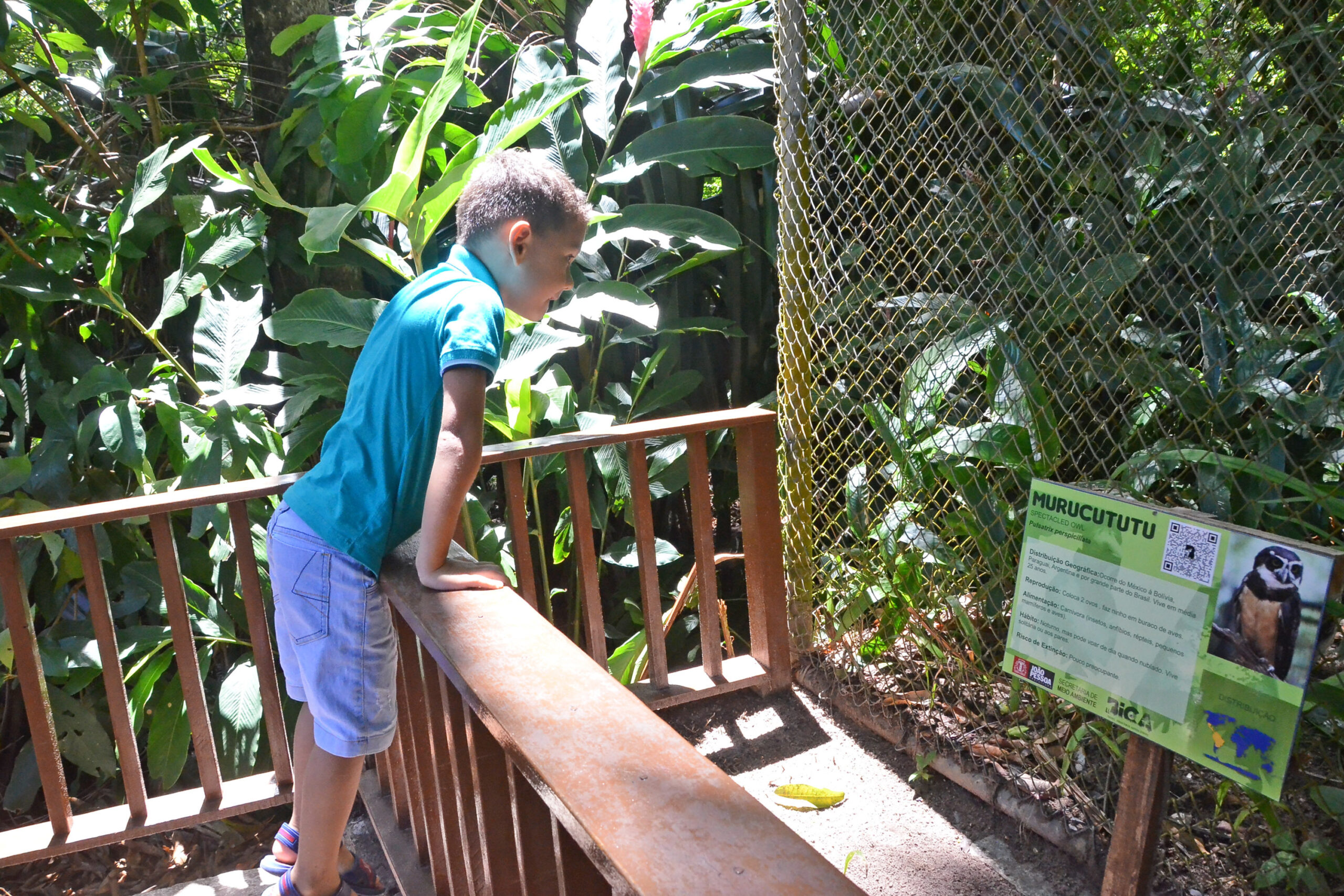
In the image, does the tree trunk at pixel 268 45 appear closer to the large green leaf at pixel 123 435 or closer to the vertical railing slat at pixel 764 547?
the large green leaf at pixel 123 435

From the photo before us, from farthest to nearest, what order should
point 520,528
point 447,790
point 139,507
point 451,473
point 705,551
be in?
point 705,551 → point 520,528 → point 139,507 → point 447,790 → point 451,473

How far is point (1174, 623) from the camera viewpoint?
4.25ft

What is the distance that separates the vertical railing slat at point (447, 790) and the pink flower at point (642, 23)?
2.09 meters

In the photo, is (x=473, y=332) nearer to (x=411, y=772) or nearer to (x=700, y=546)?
(x=411, y=772)

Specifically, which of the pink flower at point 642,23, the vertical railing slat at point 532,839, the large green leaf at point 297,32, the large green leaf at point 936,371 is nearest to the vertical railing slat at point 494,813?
the vertical railing slat at point 532,839

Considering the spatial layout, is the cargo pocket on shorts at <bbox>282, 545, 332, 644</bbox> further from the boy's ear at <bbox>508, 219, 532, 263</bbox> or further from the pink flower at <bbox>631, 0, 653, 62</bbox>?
the pink flower at <bbox>631, 0, 653, 62</bbox>

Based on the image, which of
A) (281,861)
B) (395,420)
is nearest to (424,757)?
(281,861)

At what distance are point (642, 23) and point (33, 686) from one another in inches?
91.7

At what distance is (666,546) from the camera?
3.20 meters

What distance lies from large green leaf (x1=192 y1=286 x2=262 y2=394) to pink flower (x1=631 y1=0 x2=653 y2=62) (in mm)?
1388

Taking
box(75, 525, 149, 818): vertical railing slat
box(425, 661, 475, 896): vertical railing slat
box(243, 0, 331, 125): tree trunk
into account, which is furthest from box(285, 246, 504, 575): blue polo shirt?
box(243, 0, 331, 125): tree trunk

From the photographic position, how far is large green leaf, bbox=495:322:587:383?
2.61 m

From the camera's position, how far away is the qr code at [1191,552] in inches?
48.8

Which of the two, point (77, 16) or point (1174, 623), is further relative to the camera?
point (77, 16)
